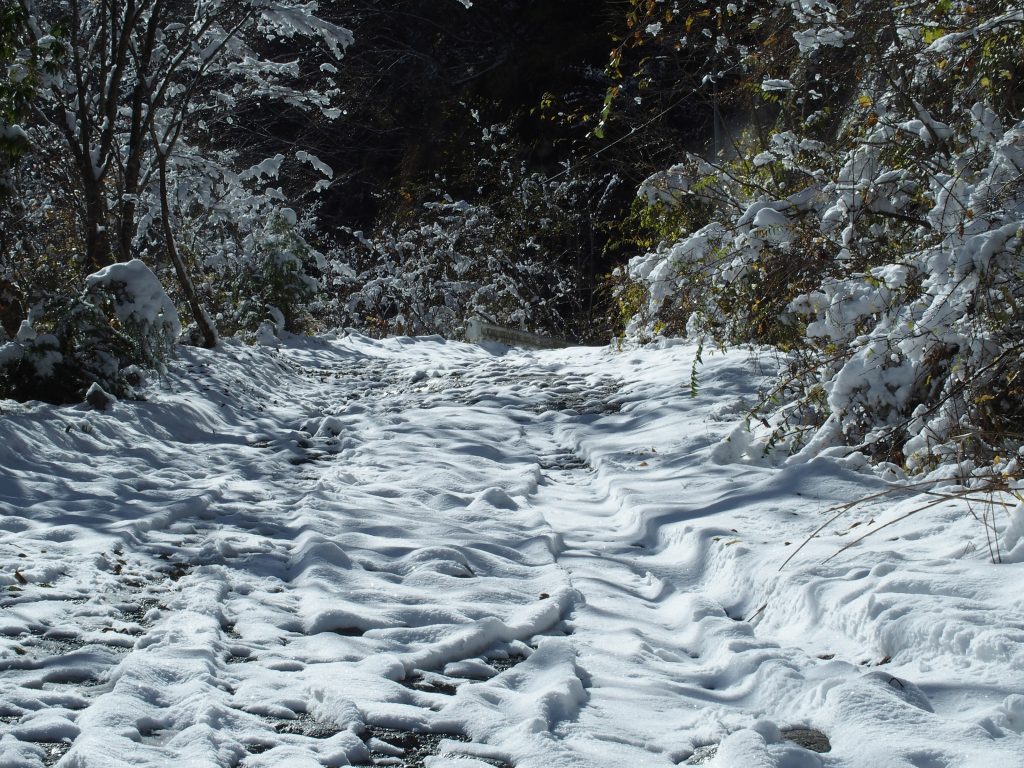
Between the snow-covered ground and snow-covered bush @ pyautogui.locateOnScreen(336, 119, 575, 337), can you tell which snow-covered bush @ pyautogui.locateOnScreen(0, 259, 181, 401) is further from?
snow-covered bush @ pyautogui.locateOnScreen(336, 119, 575, 337)

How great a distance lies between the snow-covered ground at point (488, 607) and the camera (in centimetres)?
233

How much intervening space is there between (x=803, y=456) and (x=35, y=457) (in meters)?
4.04

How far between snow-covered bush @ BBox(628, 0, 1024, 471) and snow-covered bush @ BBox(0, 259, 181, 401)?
3.96 meters

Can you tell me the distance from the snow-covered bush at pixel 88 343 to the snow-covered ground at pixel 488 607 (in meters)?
0.56

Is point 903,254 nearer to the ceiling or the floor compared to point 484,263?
nearer to the floor

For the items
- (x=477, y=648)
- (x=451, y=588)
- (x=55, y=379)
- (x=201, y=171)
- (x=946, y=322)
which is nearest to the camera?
(x=477, y=648)

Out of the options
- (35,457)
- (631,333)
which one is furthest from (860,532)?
(631,333)

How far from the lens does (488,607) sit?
335cm

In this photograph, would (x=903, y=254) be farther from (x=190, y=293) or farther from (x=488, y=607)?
(x=190, y=293)

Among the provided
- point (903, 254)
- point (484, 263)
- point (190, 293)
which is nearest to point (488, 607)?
point (903, 254)

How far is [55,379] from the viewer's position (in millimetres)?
6402

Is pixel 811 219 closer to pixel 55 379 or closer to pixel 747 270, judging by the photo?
pixel 747 270

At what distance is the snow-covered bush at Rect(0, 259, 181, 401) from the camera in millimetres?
6383

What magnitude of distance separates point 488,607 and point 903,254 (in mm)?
3081
